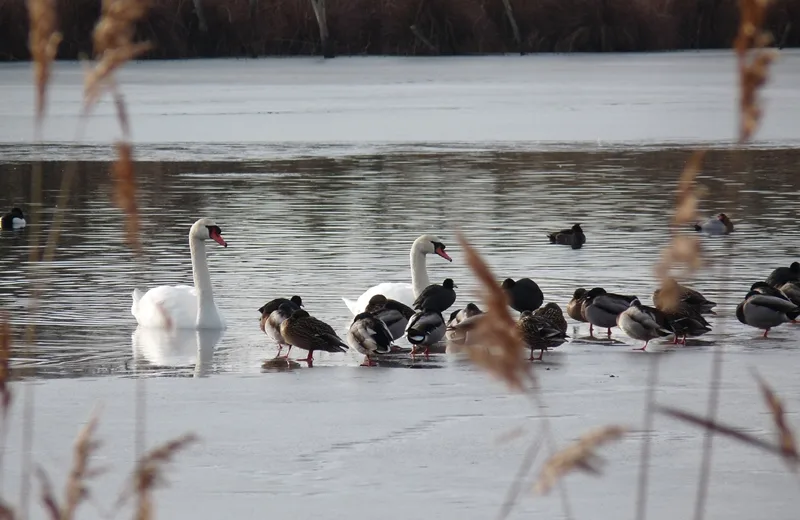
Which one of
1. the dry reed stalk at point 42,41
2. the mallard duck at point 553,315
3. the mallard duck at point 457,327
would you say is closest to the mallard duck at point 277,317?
the mallard duck at point 457,327

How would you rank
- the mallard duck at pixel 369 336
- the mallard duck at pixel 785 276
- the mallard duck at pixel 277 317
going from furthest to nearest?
1. the mallard duck at pixel 785 276
2. the mallard duck at pixel 277 317
3. the mallard duck at pixel 369 336

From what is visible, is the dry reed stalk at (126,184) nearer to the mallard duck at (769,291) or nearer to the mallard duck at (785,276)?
the mallard duck at (769,291)

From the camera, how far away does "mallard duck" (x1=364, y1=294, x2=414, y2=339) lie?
28.2 feet

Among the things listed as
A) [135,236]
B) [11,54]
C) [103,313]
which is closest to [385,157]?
[103,313]

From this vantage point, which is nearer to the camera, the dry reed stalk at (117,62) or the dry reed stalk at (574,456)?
→ the dry reed stalk at (574,456)

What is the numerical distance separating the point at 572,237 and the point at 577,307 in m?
3.99

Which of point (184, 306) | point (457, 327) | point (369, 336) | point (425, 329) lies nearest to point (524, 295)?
point (457, 327)

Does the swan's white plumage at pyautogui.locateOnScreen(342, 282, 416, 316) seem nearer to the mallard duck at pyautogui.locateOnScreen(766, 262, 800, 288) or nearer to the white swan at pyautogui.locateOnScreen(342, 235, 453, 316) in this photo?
the white swan at pyautogui.locateOnScreen(342, 235, 453, 316)

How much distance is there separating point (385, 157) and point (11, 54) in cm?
3313

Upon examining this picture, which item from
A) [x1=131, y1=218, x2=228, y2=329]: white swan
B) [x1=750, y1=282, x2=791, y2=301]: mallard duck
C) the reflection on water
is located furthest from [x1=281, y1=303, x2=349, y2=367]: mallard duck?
[x1=750, y1=282, x2=791, y2=301]: mallard duck

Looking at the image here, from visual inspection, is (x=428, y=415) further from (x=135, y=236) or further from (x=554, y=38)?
(x=554, y=38)

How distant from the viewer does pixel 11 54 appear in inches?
2090

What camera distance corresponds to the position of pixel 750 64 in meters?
2.00

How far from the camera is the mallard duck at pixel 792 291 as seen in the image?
9336 mm
